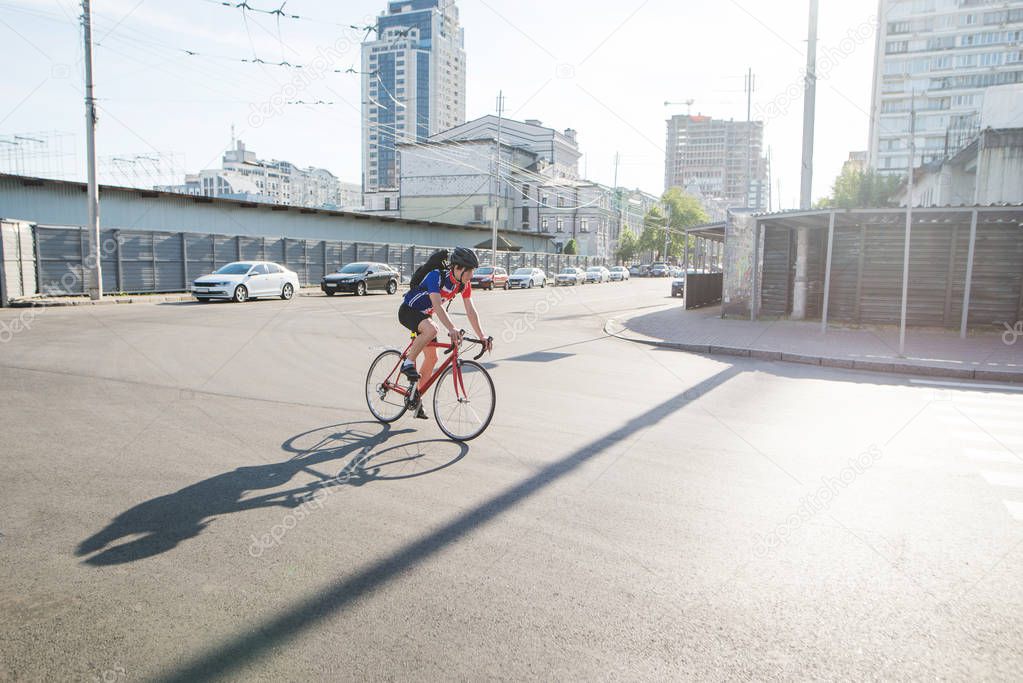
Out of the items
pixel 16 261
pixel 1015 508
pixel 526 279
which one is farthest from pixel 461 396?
pixel 526 279

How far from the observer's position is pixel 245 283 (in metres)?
25.6

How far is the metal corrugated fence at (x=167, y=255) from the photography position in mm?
24719

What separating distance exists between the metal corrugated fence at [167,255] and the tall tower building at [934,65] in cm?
7702

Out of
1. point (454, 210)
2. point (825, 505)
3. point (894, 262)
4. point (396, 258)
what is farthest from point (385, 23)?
point (825, 505)

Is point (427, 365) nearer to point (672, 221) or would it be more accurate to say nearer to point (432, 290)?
point (432, 290)

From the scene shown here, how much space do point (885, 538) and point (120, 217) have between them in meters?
35.3

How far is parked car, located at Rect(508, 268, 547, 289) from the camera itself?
46.1 metres

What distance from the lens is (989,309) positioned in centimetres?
1722

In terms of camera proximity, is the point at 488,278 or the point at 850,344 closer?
the point at 850,344

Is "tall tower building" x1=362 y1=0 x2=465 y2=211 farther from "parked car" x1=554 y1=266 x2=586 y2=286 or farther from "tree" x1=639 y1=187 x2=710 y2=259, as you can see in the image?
"parked car" x1=554 y1=266 x2=586 y2=286

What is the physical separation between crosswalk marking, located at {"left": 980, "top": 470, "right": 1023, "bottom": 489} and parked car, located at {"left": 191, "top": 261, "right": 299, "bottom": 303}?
24.4 m

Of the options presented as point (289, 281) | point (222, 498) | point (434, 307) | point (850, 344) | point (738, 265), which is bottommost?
point (222, 498)

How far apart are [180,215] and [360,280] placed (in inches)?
426

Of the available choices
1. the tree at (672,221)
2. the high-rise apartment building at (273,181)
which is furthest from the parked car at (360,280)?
the high-rise apartment building at (273,181)
